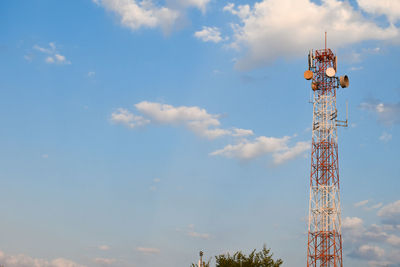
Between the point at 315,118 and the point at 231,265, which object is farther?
the point at 315,118

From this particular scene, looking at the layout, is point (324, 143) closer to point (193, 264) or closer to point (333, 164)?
point (333, 164)

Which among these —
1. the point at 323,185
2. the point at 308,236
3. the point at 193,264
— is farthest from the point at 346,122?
the point at 193,264

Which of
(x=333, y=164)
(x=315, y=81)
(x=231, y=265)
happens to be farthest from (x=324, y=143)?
(x=231, y=265)

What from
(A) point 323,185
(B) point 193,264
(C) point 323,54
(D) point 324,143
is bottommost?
(B) point 193,264

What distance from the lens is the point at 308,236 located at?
79.8m

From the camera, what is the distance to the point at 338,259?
77688 millimetres

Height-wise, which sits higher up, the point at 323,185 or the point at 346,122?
the point at 346,122

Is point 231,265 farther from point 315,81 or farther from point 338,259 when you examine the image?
point 315,81

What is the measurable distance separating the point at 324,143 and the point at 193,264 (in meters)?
27.2

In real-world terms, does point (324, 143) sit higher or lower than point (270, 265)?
higher

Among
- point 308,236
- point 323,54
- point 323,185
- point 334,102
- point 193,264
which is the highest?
point 323,54

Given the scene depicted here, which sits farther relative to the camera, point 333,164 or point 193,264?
point 333,164

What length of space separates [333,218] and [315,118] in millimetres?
16025

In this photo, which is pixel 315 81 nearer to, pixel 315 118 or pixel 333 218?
pixel 315 118
